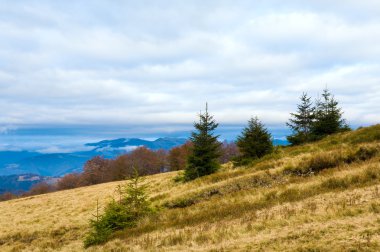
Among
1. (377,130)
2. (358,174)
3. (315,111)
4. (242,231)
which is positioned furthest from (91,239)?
(315,111)

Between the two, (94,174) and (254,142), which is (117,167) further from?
(254,142)

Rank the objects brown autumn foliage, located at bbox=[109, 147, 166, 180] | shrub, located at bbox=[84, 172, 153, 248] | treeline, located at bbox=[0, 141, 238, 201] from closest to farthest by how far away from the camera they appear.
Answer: shrub, located at bbox=[84, 172, 153, 248] → treeline, located at bbox=[0, 141, 238, 201] → brown autumn foliage, located at bbox=[109, 147, 166, 180]

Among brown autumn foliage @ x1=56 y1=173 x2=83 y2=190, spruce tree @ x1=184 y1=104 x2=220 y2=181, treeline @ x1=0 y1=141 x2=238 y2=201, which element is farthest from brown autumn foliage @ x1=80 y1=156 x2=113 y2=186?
spruce tree @ x1=184 y1=104 x2=220 y2=181

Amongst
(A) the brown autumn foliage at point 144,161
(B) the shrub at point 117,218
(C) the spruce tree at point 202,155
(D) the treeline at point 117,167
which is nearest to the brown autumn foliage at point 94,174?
(D) the treeline at point 117,167

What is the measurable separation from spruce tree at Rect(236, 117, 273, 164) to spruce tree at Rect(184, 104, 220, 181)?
248 cm

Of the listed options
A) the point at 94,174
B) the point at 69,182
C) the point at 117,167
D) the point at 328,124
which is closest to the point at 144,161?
the point at 117,167

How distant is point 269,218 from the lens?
32.6 feet

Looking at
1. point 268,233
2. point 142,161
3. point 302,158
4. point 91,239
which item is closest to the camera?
point 268,233

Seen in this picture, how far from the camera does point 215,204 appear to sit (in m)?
14.8

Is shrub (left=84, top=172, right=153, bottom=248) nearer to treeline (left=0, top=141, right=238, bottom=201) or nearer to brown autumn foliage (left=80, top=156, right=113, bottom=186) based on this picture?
treeline (left=0, top=141, right=238, bottom=201)

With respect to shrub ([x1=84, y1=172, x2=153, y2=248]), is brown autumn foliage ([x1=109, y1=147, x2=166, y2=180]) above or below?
above

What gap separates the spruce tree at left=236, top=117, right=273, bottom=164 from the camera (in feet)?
87.4

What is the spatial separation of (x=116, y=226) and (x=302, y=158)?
40.6ft

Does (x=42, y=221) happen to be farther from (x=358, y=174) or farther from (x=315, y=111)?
(x=315, y=111)
